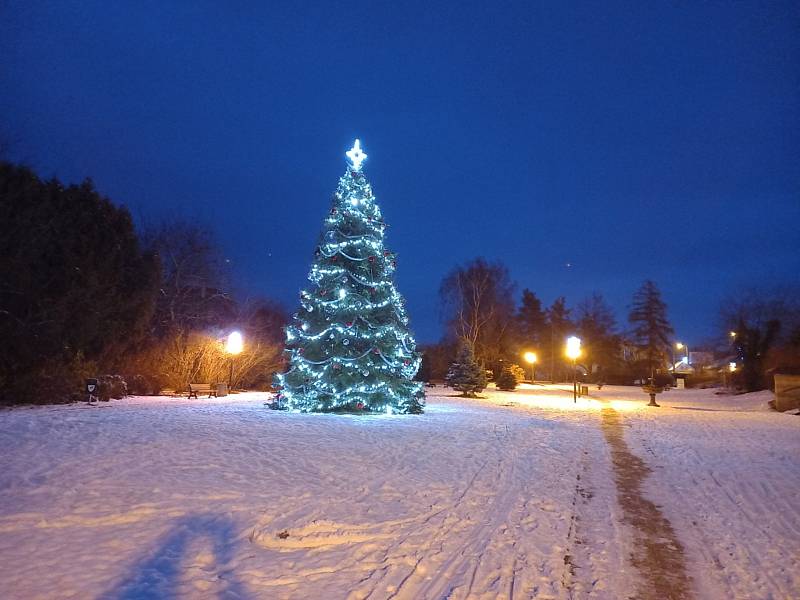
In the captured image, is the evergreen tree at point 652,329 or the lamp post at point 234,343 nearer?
the lamp post at point 234,343

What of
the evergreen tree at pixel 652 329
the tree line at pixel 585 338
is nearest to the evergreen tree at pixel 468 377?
the tree line at pixel 585 338

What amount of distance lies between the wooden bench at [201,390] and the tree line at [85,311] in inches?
83.5

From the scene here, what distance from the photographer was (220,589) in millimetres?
4355

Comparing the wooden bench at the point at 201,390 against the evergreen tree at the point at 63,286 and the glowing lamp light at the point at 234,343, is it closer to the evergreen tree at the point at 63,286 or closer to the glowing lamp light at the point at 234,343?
the glowing lamp light at the point at 234,343

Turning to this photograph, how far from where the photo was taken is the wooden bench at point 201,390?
2284cm

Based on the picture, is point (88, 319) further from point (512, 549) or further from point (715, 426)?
point (715, 426)

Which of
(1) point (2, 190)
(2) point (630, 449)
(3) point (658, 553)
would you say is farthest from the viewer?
(1) point (2, 190)

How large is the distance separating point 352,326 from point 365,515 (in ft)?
34.0

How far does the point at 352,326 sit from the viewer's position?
54.5ft

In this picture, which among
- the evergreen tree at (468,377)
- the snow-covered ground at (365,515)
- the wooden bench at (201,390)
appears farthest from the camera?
the evergreen tree at (468,377)

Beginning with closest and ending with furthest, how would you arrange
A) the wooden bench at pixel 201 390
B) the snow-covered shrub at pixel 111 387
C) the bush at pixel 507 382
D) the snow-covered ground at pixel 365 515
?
the snow-covered ground at pixel 365 515
the snow-covered shrub at pixel 111 387
the wooden bench at pixel 201 390
the bush at pixel 507 382

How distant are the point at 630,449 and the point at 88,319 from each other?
17.1m

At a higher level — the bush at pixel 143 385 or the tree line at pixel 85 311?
the tree line at pixel 85 311

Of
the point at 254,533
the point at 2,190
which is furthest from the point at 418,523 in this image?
the point at 2,190
